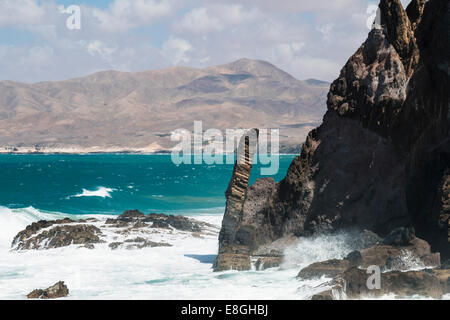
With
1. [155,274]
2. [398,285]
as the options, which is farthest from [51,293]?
[398,285]

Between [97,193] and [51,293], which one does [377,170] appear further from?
[97,193]

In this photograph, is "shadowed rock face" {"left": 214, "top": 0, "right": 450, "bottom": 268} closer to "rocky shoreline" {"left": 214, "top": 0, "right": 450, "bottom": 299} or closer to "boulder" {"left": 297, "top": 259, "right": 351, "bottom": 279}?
"rocky shoreline" {"left": 214, "top": 0, "right": 450, "bottom": 299}

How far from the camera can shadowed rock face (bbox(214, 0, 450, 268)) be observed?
22750mm

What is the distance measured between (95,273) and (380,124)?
40.4ft

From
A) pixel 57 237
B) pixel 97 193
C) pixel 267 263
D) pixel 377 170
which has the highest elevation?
pixel 377 170

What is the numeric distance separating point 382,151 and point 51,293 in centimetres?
1323

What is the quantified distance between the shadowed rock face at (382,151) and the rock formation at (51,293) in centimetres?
799

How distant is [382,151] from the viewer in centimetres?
2491

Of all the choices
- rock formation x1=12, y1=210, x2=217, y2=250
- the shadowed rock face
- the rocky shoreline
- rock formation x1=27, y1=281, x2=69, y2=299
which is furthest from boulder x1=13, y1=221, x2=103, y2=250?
rock formation x1=27, y1=281, x2=69, y2=299

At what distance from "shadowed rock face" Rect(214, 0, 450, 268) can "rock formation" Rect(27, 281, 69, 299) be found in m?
7.99
